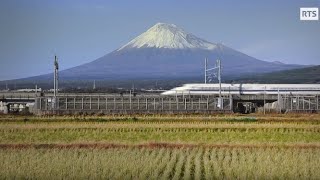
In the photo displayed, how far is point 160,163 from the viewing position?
1634cm

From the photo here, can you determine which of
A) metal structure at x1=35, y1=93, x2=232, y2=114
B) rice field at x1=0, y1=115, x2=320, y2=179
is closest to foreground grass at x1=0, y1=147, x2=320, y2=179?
rice field at x1=0, y1=115, x2=320, y2=179

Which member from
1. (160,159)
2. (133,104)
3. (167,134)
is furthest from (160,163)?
(133,104)

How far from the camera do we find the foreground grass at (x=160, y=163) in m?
14.2

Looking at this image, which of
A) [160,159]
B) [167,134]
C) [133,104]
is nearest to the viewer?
[160,159]

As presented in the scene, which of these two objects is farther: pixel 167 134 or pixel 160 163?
Answer: pixel 167 134

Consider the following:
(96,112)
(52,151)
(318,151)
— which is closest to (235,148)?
(318,151)

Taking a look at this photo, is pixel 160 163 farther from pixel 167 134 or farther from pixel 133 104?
pixel 133 104

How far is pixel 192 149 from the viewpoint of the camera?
2081 cm

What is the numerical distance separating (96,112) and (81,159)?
3802 cm

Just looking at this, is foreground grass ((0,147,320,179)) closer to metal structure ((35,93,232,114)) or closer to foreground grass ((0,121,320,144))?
foreground grass ((0,121,320,144))

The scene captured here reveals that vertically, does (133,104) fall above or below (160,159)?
below

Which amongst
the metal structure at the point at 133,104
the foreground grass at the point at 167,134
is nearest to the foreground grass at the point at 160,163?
the foreground grass at the point at 167,134

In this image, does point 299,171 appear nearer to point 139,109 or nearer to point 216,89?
point 139,109

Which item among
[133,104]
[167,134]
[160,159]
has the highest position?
[160,159]
